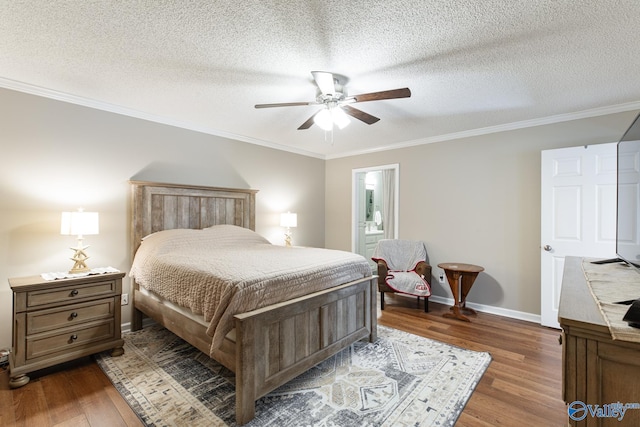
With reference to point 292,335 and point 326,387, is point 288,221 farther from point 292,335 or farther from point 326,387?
point 326,387

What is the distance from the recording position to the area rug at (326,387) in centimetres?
178

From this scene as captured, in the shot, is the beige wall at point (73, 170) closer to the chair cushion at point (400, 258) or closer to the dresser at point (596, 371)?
the chair cushion at point (400, 258)

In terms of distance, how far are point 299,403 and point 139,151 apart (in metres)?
3.00

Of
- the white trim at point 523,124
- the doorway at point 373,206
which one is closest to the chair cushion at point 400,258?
the doorway at point 373,206

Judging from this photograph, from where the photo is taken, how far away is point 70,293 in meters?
2.31

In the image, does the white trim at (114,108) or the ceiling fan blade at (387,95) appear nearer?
the ceiling fan blade at (387,95)

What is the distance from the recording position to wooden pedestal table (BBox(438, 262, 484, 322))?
11.1ft

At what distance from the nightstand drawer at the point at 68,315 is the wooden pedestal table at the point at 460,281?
3.56 metres

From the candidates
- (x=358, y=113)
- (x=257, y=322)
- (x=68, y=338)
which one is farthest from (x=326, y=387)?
(x=358, y=113)

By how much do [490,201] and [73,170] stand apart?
4696mm

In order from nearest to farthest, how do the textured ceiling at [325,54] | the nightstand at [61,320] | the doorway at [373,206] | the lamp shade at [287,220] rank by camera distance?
the textured ceiling at [325,54], the nightstand at [61,320], the lamp shade at [287,220], the doorway at [373,206]

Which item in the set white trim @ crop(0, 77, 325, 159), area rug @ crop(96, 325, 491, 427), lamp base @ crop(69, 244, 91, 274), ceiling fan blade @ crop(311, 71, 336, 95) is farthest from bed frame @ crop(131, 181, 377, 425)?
ceiling fan blade @ crop(311, 71, 336, 95)

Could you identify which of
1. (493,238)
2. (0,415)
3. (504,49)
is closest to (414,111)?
(504,49)

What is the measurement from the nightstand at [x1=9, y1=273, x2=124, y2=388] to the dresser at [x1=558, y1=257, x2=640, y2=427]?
304 cm
